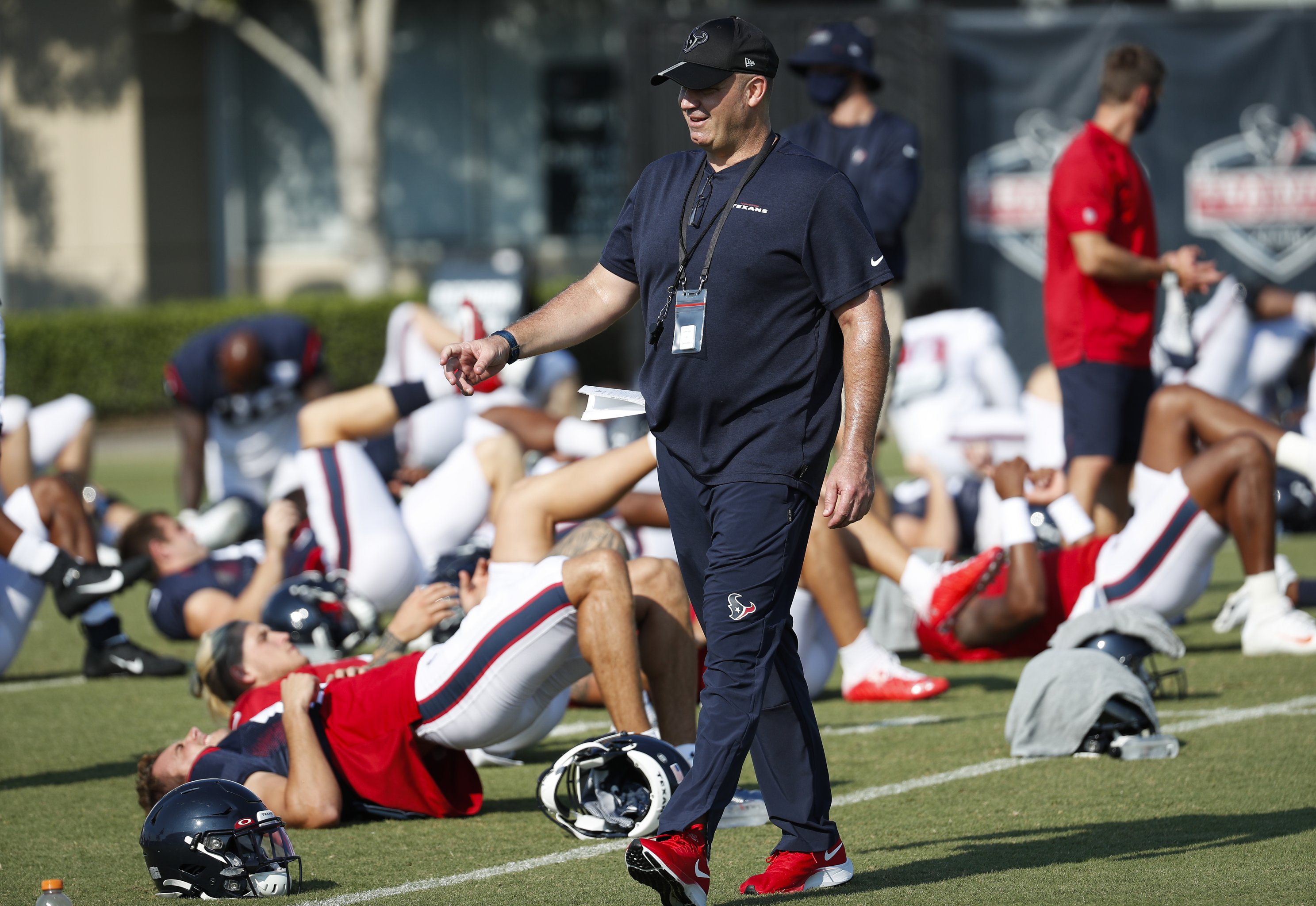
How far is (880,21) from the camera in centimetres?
1852

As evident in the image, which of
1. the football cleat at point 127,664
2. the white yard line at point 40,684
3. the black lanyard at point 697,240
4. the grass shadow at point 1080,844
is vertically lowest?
the white yard line at point 40,684

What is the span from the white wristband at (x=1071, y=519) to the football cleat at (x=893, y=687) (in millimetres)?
1085

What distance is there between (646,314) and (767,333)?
1.15 feet

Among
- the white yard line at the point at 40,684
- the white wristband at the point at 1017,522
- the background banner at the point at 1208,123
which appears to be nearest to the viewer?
the white wristband at the point at 1017,522

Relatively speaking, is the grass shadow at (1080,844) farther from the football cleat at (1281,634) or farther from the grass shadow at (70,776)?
the grass shadow at (70,776)

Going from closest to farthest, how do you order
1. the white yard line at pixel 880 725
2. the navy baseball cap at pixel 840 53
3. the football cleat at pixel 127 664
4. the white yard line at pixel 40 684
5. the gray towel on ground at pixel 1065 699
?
the gray towel on ground at pixel 1065 699 < the white yard line at pixel 880 725 < the white yard line at pixel 40 684 < the football cleat at pixel 127 664 < the navy baseball cap at pixel 840 53

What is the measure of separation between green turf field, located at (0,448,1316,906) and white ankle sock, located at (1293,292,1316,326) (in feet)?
19.8

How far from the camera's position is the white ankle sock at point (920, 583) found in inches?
278

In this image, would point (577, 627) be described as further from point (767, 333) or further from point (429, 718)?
point (767, 333)

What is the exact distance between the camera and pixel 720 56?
4352mm

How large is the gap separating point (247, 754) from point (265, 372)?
18.8ft

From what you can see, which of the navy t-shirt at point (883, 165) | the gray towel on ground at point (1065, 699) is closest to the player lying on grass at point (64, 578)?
the gray towel on ground at point (1065, 699)

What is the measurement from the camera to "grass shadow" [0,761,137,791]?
617 cm

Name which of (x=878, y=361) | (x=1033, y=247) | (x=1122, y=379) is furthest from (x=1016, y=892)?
(x=1033, y=247)
